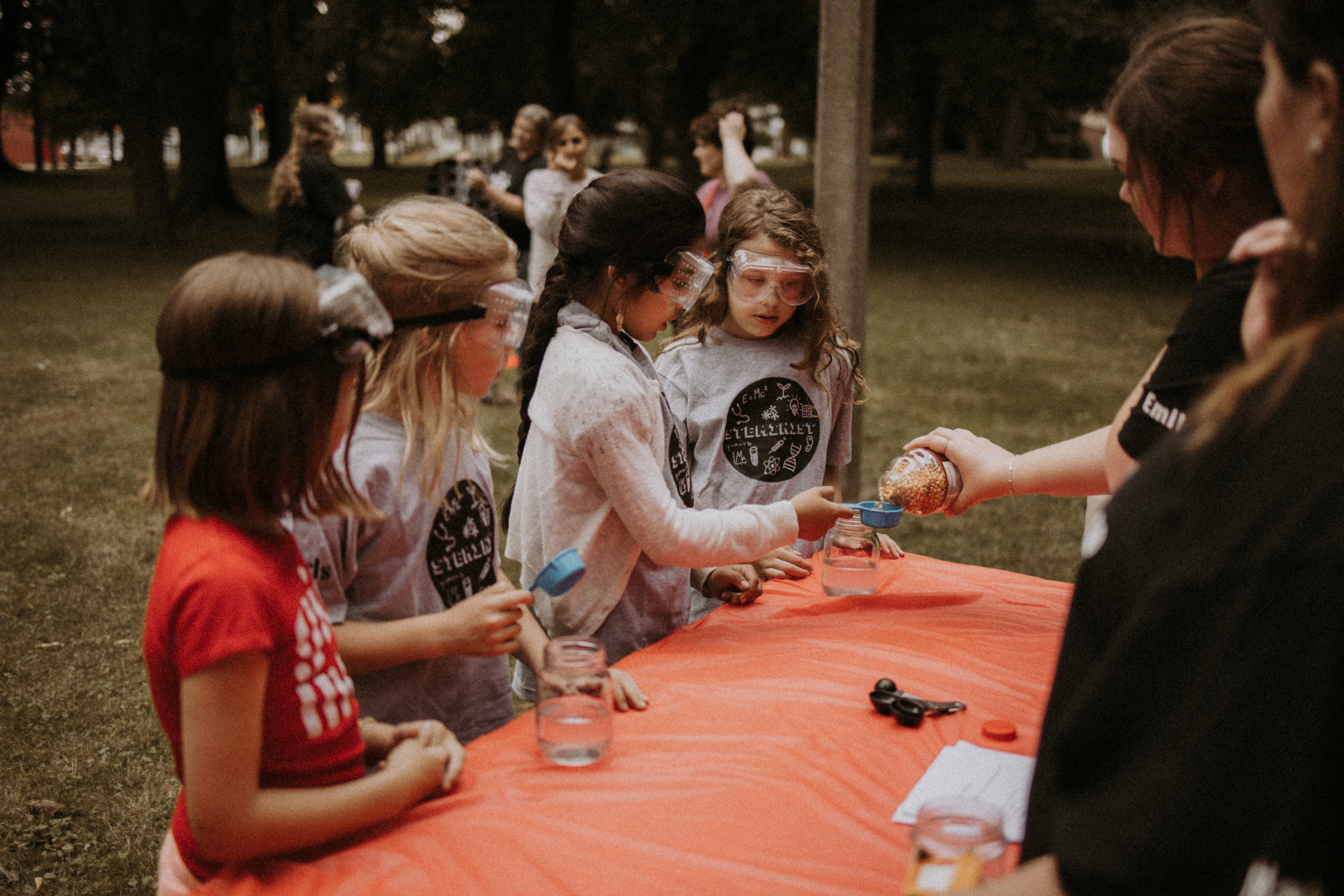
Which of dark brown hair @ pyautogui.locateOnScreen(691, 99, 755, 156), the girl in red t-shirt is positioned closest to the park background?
the girl in red t-shirt

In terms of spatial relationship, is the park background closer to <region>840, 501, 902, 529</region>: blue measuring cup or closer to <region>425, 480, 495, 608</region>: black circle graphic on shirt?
<region>840, 501, 902, 529</region>: blue measuring cup

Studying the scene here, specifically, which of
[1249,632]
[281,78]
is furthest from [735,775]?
[281,78]

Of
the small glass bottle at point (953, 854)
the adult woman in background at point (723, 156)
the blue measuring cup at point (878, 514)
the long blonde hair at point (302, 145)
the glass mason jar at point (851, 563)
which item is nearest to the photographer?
the small glass bottle at point (953, 854)

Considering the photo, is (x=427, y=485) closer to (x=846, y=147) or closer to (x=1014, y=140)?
(x=846, y=147)

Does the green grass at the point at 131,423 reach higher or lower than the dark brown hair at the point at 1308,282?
lower

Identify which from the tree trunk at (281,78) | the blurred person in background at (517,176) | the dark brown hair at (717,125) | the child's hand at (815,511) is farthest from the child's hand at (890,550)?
the tree trunk at (281,78)

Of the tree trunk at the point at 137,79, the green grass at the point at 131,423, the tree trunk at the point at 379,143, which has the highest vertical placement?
the tree trunk at the point at 379,143

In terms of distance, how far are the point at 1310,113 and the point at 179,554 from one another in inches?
55.0

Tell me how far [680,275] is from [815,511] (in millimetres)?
669

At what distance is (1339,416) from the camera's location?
82 centimetres

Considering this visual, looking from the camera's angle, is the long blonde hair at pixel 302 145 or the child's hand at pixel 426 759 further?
the long blonde hair at pixel 302 145

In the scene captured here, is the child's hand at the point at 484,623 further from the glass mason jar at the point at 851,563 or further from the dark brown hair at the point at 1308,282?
the dark brown hair at the point at 1308,282

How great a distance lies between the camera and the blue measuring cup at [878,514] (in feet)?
9.05

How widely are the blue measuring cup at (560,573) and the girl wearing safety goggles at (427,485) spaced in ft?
0.20
